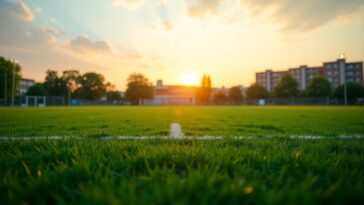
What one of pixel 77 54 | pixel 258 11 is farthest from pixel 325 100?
pixel 77 54

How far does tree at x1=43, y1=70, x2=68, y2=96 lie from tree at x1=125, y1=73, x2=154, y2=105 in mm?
25069

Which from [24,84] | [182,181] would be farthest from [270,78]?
[24,84]

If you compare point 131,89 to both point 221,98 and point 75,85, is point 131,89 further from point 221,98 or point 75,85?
point 221,98

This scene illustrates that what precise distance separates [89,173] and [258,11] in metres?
14.9

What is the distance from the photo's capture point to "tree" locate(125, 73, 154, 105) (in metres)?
67.8

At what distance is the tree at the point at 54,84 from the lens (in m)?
65.2

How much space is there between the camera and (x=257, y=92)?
64.4m

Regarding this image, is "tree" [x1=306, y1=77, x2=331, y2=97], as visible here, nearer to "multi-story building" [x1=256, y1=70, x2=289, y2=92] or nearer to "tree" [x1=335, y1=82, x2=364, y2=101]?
"tree" [x1=335, y1=82, x2=364, y2=101]

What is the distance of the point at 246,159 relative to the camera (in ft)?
5.32

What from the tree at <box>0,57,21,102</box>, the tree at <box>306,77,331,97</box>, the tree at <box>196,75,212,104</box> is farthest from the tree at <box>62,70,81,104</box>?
the tree at <box>306,77,331,97</box>

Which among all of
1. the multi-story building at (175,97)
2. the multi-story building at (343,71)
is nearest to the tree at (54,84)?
the multi-story building at (175,97)

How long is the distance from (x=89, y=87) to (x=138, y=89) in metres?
19.8

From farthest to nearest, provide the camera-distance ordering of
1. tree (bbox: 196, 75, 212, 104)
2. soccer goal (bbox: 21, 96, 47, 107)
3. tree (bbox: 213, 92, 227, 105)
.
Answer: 1. tree (bbox: 213, 92, 227, 105)
2. tree (bbox: 196, 75, 212, 104)
3. soccer goal (bbox: 21, 96, 47, 107)

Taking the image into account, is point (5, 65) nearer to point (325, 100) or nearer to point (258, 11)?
point (258, 11)
